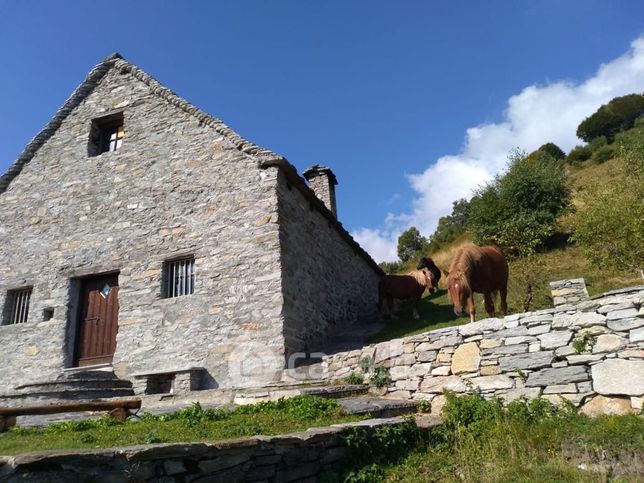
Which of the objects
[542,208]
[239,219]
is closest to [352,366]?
[239,219]

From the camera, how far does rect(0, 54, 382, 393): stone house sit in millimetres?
10789

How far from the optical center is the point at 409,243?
3941 centimetres

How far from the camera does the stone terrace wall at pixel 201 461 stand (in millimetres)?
3473

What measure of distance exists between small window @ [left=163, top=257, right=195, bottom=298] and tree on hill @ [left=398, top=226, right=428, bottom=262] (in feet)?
93.1

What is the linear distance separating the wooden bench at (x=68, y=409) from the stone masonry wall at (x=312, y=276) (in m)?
3.57

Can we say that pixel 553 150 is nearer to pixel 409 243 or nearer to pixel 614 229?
pixel 409 243

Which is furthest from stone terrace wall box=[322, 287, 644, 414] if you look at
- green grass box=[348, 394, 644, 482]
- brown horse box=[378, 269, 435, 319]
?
brown horse box=[378, 269, 435, 319]

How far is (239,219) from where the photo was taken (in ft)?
37.8

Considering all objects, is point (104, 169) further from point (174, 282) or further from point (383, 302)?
point (383, 302)

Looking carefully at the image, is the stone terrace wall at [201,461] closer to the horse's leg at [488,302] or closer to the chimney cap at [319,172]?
the horse's leg at [488,302]

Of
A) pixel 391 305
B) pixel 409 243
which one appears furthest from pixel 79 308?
pixel 409 243

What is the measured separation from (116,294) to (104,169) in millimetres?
3766

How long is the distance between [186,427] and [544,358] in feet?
17.1

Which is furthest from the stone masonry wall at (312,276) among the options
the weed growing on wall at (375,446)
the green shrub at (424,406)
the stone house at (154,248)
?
the weed growing on wall at (375,446)
